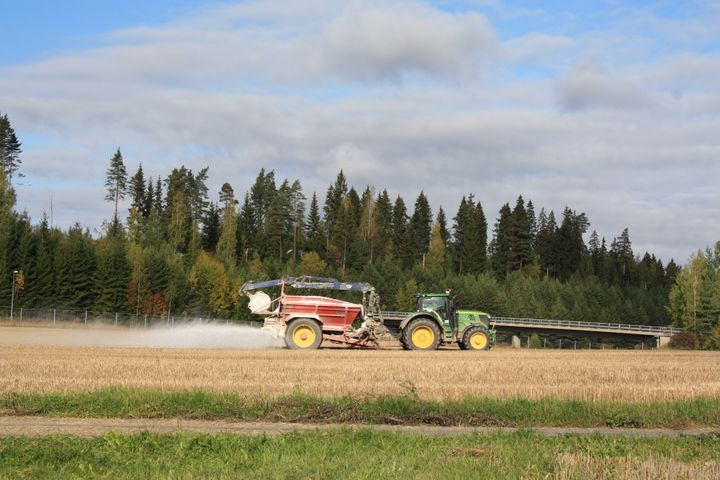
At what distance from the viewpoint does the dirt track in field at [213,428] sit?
552 inches

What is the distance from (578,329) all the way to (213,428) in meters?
96.5

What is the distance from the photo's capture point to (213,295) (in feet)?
312

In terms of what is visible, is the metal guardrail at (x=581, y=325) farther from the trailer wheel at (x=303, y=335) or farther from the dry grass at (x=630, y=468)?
the dry grass at (x=630, y=468)

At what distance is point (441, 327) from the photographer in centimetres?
3969

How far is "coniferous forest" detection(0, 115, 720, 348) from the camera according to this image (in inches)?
3374

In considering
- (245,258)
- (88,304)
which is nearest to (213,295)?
(88,304)

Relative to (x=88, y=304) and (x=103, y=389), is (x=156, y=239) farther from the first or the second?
(x=103, y=389)

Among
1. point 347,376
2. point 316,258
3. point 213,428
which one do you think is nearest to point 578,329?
point 316,258

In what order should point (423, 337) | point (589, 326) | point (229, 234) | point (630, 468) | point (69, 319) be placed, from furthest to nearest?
point (229, 234), point (589, 326), point (69, 319), point (423, 337), point (630, 468)

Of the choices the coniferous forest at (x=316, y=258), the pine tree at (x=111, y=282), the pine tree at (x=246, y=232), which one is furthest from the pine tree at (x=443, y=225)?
the pine tree at (x=111, y=282)

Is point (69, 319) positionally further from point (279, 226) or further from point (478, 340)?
point (279, 226)

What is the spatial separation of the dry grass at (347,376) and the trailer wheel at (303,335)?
6712 mm

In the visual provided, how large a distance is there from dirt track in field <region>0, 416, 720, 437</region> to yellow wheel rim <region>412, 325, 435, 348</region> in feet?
77.5

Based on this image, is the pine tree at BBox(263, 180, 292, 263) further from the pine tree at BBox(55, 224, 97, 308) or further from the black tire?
the black tire
